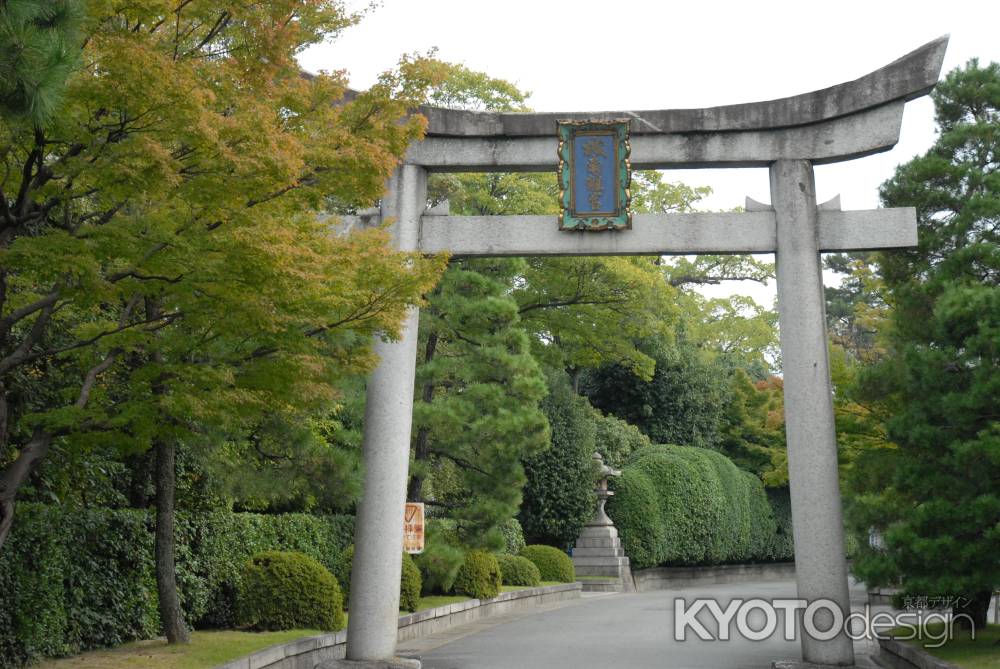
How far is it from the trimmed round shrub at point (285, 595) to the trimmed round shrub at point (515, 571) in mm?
10019

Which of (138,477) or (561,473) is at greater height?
(561,473)

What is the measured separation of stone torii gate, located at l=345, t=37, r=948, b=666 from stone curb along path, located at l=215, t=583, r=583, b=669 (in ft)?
2.09

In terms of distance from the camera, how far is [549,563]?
2552 cm

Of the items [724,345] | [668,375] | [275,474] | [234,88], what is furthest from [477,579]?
[724,345]

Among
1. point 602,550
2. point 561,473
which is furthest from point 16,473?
point 602,550

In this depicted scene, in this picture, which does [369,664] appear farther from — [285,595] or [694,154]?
[694,154]

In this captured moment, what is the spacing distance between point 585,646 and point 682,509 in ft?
58.3

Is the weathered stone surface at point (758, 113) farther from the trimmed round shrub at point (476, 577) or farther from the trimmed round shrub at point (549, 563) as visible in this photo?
the trimmed round shrub at point (549, 563)

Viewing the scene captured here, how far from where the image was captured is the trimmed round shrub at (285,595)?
491 inches

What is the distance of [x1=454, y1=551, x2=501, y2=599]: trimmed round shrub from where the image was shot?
61.8 feet

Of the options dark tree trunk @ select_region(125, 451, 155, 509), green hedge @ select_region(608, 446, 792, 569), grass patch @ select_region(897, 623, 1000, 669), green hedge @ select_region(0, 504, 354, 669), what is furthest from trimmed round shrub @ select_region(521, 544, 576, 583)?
dark tree trunk @ select_region(125, 451, 155, 509)

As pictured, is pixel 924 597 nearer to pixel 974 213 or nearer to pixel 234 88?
pixel 974 213

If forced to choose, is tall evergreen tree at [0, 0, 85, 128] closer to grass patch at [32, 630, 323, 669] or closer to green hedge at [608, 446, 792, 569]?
grass patch at [32, 630, 323, 669]

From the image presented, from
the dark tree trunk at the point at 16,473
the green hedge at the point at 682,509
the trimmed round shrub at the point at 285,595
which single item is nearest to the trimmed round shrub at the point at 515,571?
the green hedge at the point at 682,509
